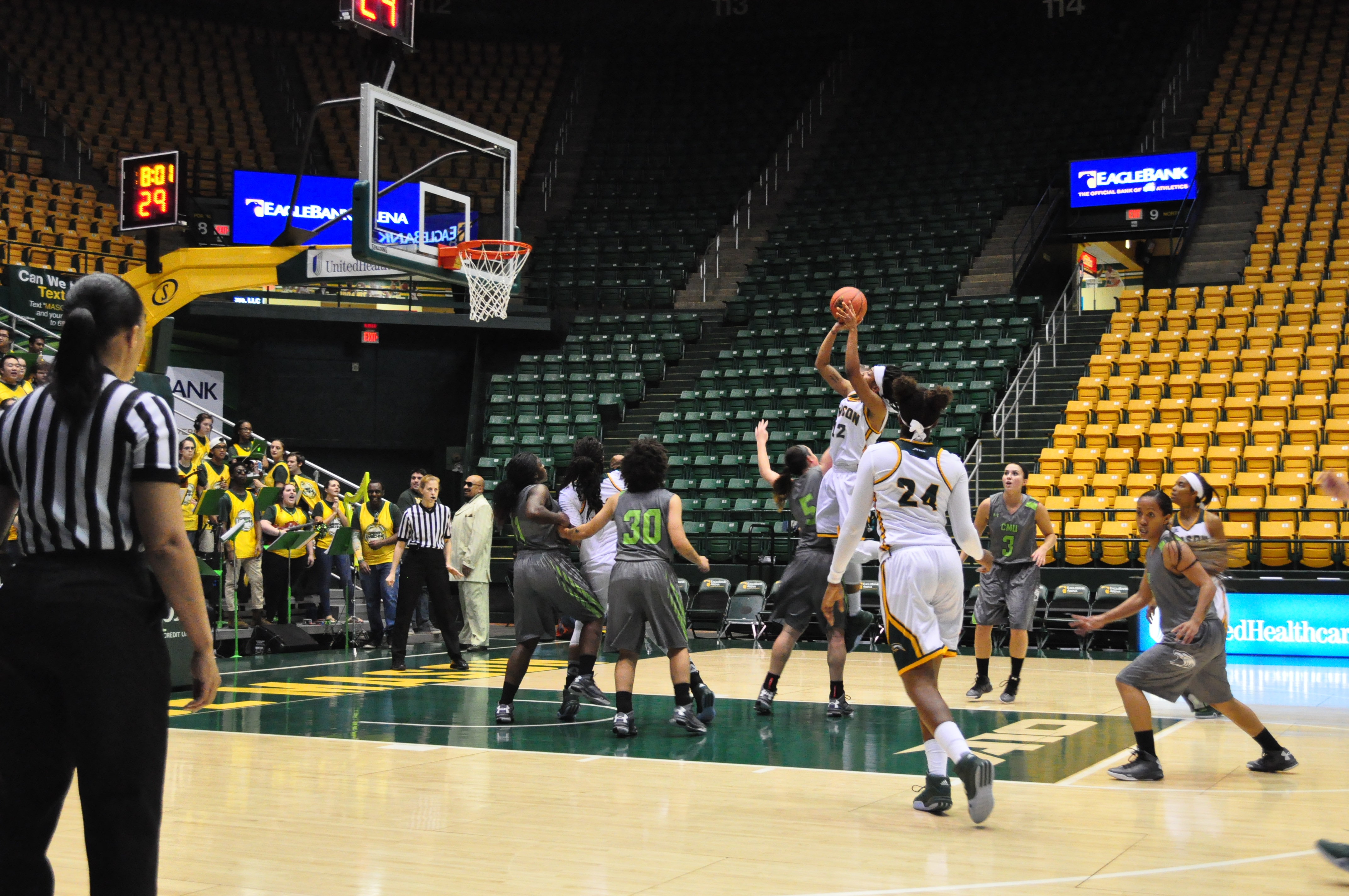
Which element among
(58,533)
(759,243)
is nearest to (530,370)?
(759,243)

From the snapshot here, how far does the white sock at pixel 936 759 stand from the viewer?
570 centimetres

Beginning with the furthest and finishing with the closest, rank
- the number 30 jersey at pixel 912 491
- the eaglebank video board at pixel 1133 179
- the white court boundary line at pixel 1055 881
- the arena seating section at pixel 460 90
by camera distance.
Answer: the arena seating section at pixel 460 90
the eaglebank video board at pixel 1133 179
the number 30 jersey at pixel 912 491
the white court boundary line at pixel 1055 881

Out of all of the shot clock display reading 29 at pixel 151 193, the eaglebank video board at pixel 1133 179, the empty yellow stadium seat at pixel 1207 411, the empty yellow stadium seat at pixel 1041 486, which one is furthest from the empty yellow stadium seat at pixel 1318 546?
the shot clock display reading 29 at pixel 151 193

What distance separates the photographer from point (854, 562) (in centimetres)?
946

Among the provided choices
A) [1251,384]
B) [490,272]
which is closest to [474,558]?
[490,272]

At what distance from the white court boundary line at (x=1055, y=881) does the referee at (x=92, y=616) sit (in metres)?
2.24

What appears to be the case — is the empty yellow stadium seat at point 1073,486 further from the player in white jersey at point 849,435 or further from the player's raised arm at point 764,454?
the player's raised arm at point 764,454

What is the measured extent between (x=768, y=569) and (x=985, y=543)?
159 inches

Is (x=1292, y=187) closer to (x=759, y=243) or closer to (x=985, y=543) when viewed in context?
(x=759, y=243)

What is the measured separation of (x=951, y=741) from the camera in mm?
5520

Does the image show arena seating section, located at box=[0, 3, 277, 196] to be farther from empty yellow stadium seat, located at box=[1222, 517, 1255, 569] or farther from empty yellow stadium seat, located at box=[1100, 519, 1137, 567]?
empty yellow stadium seat, located at box=[1222, 517, 1255, 569]

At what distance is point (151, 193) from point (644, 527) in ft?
25.1

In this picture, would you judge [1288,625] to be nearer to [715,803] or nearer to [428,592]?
[428,592]

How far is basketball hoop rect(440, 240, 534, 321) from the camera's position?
13.8m
